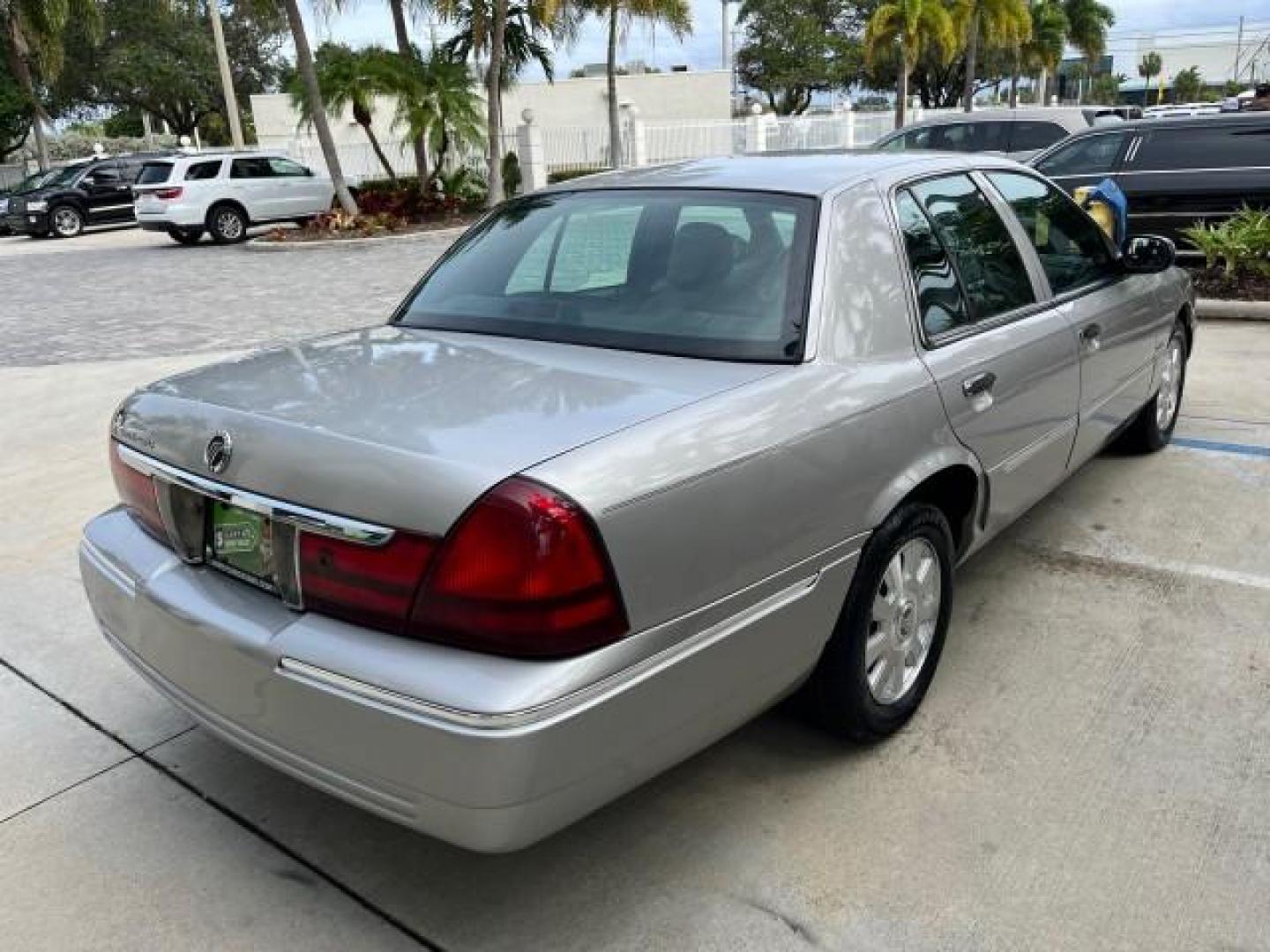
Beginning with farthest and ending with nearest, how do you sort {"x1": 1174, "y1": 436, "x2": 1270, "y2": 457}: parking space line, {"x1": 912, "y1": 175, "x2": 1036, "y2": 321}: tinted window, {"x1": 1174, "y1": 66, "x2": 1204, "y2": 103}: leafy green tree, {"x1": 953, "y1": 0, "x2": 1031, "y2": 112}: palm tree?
{"x1": 1174, "y1": 66, "x2": 1204, "y2": 103}: leafy green tree → {"x1": 953, "y1": 0, "x2": 1031, "y2": 112}: palm tree → {"x1": 1174, "y1": 436, "x2": 1270, "y2": 457}: parking space line → {"x1": 912, "y1": 175, "x2": 1036, "y2": 321}: tinted window

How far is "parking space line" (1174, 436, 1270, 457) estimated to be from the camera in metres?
5.45

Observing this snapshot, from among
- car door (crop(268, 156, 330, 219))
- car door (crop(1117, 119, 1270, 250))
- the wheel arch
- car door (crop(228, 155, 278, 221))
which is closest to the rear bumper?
the wheel arch

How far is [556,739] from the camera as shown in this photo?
2.02m

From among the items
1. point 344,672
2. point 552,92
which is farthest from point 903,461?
point 552,92

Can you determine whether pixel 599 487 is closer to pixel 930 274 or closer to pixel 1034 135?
pixel 930 274

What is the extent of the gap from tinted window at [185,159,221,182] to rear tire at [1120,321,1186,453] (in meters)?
18.8

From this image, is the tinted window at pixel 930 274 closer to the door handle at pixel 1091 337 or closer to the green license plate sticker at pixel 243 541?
the door handle at pixel 1091 337

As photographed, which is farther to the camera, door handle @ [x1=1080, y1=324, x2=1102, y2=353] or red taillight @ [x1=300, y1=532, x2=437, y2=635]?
door handle @ [x1=1080, y1=324, x2=1102, y2=353]

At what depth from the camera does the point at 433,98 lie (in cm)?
1933

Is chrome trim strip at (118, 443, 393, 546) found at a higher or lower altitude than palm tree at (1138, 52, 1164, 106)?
lower

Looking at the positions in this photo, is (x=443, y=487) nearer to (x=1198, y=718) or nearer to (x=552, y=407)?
(x=552, y=407)

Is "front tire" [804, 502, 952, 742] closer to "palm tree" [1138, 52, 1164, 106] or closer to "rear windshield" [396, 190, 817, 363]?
"rear windshield" [396, 190, 817, 363]

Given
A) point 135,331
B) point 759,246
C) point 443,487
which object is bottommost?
point 135,331

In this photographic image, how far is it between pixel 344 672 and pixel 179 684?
2.24 ft
